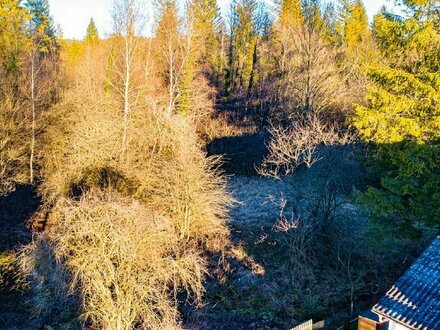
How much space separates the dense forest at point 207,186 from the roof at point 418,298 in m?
2.57

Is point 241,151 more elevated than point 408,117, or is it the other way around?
point 408,117

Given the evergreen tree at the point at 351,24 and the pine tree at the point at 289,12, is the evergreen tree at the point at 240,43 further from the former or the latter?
the evergreen tree at the point at 351,24

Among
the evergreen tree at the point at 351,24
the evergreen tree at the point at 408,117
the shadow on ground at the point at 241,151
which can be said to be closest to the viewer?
the evergreen tree at the point at 408,117

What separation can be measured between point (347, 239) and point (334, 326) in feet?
15.8

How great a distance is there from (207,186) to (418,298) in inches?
414

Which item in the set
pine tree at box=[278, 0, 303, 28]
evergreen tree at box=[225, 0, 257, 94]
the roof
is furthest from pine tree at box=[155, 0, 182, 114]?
the roof

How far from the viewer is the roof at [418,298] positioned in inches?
402

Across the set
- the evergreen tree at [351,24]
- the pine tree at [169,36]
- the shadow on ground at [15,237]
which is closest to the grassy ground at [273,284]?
the shadow on ground at [15,237]

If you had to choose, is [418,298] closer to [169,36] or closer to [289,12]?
[169,36]

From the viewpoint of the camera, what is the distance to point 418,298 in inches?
424

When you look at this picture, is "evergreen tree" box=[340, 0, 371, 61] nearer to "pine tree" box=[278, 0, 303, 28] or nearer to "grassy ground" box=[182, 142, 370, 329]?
"pine tree" box=[278, 0, 303, 28]

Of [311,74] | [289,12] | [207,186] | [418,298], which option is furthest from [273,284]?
[289,12]

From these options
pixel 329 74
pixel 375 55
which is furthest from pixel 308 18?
pixel 375 55

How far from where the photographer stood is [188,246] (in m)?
18.8
